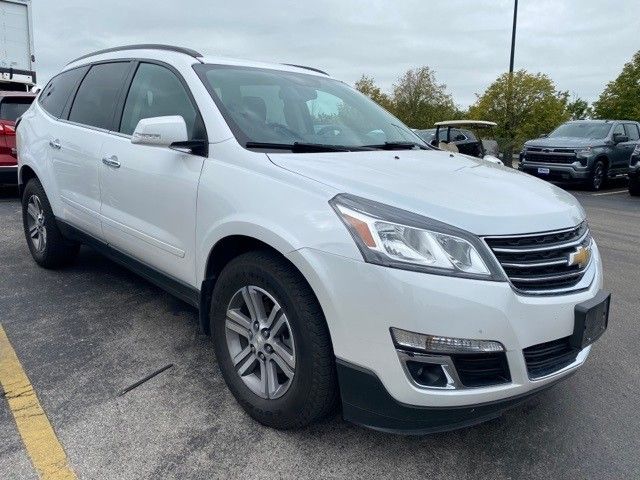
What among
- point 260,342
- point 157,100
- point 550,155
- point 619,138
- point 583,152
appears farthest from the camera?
point 619,138

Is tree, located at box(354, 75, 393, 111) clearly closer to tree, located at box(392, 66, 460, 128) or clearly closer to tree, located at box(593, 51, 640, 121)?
tree, located at box(392, 66, 460, 128)

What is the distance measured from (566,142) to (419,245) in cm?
1261

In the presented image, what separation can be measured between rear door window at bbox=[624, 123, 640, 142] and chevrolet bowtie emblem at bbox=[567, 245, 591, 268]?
14.0 metres

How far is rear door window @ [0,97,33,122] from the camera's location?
8367 millimetres

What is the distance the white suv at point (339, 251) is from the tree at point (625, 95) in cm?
2903

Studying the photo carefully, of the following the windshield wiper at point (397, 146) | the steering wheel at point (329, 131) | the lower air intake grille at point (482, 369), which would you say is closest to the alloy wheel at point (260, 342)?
the lower air intake grille at point (482, 369)

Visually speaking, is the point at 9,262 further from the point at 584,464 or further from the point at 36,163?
the point at 584,464

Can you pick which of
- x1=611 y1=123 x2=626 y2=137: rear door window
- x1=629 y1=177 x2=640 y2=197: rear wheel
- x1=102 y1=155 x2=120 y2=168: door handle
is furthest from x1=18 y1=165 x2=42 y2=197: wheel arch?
x1=611 y1=123 x2=626 y2=137: rear door window

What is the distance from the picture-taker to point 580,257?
2.37m

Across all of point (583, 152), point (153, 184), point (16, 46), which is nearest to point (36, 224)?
point (153, 184)

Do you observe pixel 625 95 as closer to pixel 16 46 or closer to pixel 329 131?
pixel 16 46

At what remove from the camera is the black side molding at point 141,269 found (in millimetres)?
2961

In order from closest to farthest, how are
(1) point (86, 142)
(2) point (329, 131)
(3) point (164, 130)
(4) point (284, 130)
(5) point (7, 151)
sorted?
(3) point (164, 130) < (4) point (284, 130) < (2) point (329, 131) < (1) point (86, 142) < (5) point (7, 151)

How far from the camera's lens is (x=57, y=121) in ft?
14.2
